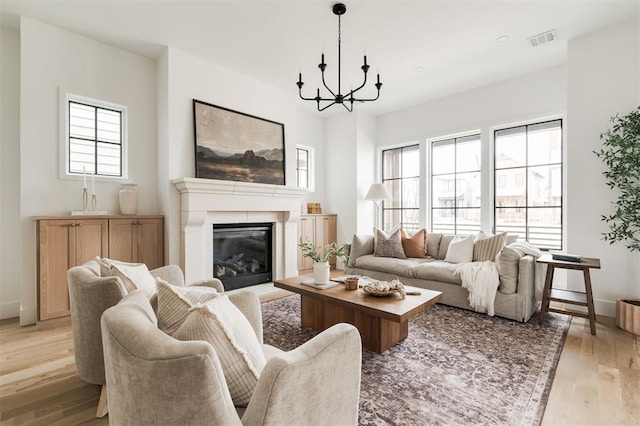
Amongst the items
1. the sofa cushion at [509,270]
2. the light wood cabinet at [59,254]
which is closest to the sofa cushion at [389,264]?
the sofa cushion at [509,270]

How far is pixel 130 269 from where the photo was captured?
1824 mm

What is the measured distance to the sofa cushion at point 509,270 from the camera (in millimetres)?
3111

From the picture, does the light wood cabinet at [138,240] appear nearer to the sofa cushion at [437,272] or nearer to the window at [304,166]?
the window at [304,166]

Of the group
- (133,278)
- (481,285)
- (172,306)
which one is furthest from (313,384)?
(481,285)

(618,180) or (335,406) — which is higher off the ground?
(618,180)

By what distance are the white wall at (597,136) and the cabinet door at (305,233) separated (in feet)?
12.0

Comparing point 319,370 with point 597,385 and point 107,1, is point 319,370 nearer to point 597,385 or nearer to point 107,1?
point 597,385

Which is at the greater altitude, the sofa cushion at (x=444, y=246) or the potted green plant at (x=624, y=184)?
the potted green plant at (x=624, y=184)

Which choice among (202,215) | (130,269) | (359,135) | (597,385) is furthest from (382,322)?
(359,135)

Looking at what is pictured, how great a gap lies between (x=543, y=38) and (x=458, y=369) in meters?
3.67

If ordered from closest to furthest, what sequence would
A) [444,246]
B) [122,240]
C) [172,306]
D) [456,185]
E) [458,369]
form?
[172,306] → [458,369] → [122,240] → [444,246] → [456,185]

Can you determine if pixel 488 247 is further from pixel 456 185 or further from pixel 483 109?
pixel 483 109

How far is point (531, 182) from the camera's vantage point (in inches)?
172

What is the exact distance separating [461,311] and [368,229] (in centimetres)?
275
